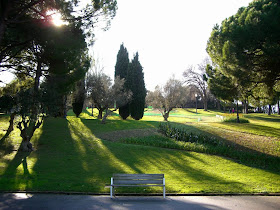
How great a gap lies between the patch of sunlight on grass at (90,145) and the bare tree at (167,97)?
11.6 meters

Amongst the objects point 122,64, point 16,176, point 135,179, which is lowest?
point 16,176

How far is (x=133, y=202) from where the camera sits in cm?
663

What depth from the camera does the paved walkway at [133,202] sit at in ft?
20.5

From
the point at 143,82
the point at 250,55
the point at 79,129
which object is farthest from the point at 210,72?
the point at 79,129

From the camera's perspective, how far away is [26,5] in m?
10.0

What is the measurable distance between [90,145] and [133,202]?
855 cm

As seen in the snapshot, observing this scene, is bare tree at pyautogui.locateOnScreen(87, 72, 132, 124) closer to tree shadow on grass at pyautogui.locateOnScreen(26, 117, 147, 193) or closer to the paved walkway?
tree shadow on grass at pyautogui.locateOnScreen(26, 117, 147, 193)

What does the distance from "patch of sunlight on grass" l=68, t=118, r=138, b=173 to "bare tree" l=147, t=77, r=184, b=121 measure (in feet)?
38.1

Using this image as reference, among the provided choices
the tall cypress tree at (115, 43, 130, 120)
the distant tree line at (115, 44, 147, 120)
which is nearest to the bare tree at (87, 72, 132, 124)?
the distant tree line at (115, 44, 147, 120)

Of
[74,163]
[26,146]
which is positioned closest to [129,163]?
[74,163]

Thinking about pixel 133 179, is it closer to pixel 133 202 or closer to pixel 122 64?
pixel 133 202

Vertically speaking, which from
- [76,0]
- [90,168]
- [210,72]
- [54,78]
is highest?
[76,0]

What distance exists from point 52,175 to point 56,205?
298 cm

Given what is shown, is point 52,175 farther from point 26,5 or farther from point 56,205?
point 26,5
